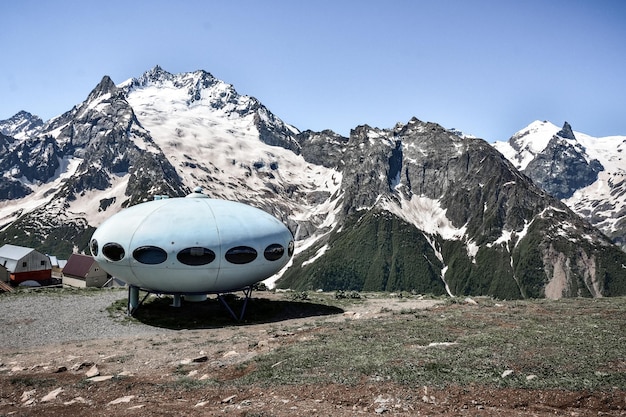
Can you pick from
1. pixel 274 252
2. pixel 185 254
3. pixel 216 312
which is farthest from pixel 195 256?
pixel 216 312

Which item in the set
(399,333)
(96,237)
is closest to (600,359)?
(399,333)

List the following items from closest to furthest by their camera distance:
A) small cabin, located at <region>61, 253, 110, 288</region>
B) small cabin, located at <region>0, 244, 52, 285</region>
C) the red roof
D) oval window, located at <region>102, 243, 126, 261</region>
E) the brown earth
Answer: the brown earth < oval window, located at <region>102, 243, 126, 261</region> < small cabin, located at <region>0, 244, 52, 285</region> < small cabin, located at <region>61, 253, 110, 288</region> < the red roof

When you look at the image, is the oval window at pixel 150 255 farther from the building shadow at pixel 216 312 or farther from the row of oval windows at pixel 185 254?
the building shadow at pixel 216 312

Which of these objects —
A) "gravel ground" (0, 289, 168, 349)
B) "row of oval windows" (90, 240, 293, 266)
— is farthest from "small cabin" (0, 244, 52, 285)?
"row of oval windows" (90, 240, 293, 266)

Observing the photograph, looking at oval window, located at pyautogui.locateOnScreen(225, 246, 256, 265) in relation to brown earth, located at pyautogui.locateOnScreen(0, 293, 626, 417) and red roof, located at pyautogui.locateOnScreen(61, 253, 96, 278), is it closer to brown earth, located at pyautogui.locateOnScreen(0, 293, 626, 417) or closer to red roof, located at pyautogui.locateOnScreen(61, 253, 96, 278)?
brown earth, located at pyautogui.locateOnScreen(0, 293, 626, 417)

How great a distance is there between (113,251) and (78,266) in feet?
240

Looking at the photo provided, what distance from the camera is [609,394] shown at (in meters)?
14.7

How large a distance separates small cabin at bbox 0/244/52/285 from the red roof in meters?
5.97

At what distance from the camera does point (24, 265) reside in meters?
95.6

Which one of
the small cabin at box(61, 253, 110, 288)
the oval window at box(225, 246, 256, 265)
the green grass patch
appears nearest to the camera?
the green grass patch

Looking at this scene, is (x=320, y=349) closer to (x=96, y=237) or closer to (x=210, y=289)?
(x=210, y=289)

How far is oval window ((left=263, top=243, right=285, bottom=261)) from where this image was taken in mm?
35263

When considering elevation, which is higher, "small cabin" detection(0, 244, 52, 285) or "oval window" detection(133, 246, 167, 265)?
"oval window" detection(133, 246, 167, 265)

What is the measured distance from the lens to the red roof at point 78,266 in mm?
94750
